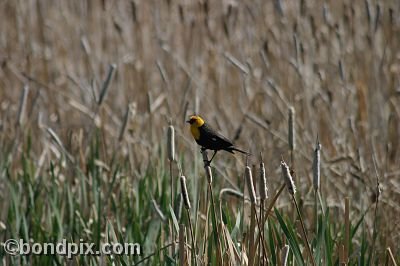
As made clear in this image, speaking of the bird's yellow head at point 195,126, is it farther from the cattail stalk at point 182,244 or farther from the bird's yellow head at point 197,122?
the cattail stalk at point 182,244

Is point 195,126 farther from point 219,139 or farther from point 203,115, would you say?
point 203,115

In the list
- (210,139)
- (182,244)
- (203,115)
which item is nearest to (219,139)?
(210,139)

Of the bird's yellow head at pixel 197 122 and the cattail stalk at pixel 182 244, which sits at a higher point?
the bird's yellow head at pixel 197 122

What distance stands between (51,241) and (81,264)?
19 cm

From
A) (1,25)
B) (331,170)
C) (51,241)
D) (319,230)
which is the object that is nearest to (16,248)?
(51,241)

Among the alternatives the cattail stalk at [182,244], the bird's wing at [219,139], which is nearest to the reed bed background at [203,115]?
the cattail stalk at [182,244]

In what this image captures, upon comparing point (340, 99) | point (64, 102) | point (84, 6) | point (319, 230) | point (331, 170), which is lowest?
point (319, 230)

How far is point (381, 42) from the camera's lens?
13.3 ft

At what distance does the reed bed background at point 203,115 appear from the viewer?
2311mm

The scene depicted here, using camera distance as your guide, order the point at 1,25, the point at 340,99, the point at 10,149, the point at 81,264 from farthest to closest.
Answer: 1. the point at 1,25
2. the point at 340,99
3. the point at 10,149
4. the point at 81,264

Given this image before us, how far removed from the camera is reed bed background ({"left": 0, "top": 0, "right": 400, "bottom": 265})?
2.31 metres

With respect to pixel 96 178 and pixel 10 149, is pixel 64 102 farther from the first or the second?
pixel 96 178

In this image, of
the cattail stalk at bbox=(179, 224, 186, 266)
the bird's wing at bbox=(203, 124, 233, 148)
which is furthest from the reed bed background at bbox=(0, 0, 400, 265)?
the bird's wing at bbox=(203, 124, 233, 148)

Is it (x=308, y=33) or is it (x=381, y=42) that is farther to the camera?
(x=381, y=42)
